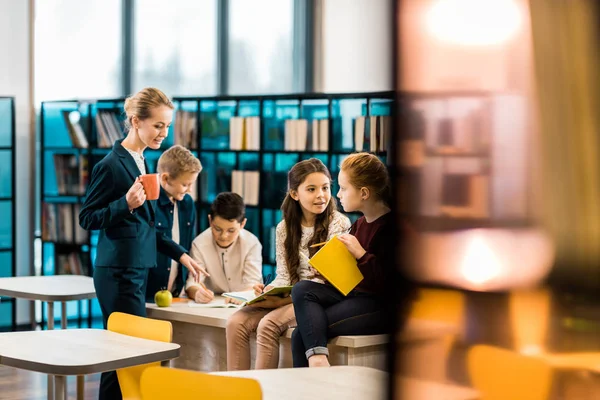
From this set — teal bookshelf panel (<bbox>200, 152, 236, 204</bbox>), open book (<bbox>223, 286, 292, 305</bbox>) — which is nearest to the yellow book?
open book (<bbox>223, 286, 292, 305</bbox>)

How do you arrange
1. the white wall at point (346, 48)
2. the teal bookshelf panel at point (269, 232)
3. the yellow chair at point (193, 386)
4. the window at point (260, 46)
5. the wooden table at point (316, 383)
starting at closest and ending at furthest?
the yellow chair at point (193, 386) → the wooden table at point (316, 383) → the teal bookshelf panel at point (269, 232) → the white wall at point (346, 48) → the window at point (260, 46)

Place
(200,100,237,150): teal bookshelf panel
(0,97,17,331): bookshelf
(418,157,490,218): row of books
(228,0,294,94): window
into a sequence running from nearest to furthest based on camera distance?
(418,157,490,218): row of books, (200,100,237,150): teal bookshelf panel, (0,97,17,331): bookshelf, (228,0,294,94): window

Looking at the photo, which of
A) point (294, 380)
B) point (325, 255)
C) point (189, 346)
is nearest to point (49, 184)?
point (189, 346)

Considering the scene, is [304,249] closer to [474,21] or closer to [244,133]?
[474,21]

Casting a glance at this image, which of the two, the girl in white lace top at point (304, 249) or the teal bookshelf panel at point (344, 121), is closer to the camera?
the girl in white lace top at point (304, 249)

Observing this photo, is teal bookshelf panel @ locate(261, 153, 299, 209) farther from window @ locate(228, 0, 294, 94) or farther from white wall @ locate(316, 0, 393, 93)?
window @ locate(228, 0, 294, 94)

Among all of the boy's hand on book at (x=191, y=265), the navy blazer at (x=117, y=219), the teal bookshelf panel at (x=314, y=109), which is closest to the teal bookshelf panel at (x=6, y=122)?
the teal bookshelf panel at (x=314, y=109)

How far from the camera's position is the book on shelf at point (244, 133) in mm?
6422

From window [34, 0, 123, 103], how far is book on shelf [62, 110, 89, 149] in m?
0.33

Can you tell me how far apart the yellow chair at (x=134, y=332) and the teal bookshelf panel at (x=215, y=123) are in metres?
3.76

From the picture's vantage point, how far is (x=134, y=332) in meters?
2.92

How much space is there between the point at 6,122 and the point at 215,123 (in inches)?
72.3

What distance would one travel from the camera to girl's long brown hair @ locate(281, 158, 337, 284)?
3488 millimetres

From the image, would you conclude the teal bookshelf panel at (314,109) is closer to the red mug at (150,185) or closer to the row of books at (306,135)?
the row of books at (306,135)
